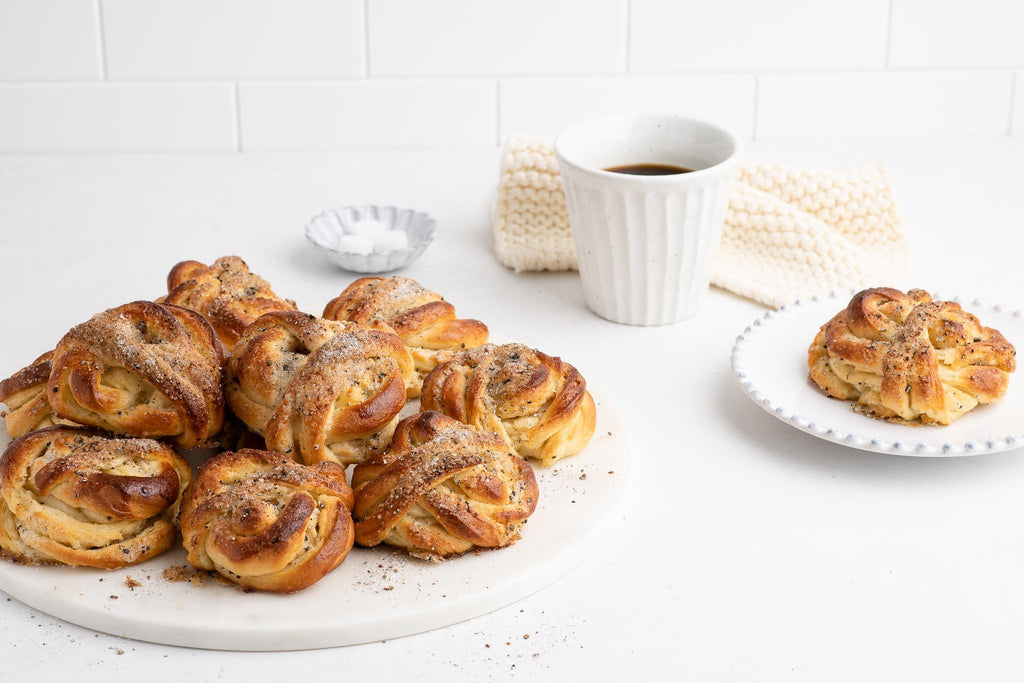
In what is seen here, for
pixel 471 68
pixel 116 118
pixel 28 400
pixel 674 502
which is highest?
pixel 471 68

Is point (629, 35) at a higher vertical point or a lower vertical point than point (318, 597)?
higher

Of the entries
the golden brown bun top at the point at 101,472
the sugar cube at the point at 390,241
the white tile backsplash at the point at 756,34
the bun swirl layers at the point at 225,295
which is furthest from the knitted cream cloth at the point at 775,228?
the golden brown bun top at the point at 101,472

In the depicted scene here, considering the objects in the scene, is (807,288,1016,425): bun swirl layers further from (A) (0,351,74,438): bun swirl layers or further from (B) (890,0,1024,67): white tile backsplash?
(B) (890,0,1024,67): white tile backsplash

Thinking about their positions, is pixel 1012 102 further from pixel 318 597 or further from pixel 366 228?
pixel 318 597

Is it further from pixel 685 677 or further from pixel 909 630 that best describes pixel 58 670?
pixel 909 630

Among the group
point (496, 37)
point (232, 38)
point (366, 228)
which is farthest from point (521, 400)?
point (232, 38)

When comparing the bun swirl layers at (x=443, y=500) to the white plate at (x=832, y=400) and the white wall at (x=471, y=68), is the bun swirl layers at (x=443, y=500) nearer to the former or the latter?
the white plate at (x=832, y=400)

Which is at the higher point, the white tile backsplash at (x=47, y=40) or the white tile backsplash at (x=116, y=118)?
the white tile backsplash at (x=47, y=40)

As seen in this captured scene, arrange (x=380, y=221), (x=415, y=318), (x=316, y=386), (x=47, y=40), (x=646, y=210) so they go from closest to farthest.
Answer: (x=316, y=386)
(x=415, y=318)
(x=646, y=210)
(x=380, y=221)
(x=47, y=40)
